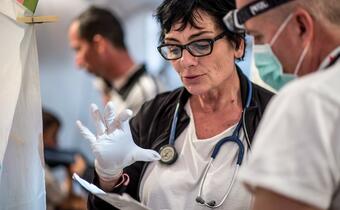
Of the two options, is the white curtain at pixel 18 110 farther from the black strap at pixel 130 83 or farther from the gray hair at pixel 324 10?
the black strap at pixel 130 83

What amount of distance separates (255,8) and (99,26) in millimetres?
2746

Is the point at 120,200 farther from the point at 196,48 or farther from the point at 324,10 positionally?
the point at 324,10

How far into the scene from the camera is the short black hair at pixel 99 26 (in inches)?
151

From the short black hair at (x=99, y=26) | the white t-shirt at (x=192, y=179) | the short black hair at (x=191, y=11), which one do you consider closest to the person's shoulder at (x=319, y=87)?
the white t-shirt at (x=192, y=179)

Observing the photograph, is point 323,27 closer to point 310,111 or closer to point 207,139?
point 310,111

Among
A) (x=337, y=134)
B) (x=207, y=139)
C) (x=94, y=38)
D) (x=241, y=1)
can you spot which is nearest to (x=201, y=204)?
(x=207, y=139)

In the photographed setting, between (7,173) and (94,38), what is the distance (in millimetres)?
2110

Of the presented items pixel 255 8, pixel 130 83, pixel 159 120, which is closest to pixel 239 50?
pixel 159 120

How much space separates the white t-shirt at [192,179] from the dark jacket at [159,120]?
5 centimetres

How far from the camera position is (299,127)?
99 cm

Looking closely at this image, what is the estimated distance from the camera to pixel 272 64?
4.21ft

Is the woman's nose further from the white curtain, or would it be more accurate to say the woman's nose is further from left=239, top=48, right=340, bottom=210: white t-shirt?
left=239, top=48, right=340, bottom=210: white t-shirt

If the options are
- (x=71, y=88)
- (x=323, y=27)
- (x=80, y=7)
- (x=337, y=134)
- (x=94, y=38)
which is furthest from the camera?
(x=71, y=88)

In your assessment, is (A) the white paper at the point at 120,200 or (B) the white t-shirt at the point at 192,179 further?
(B) the white t-shirt at the point at 192,179
